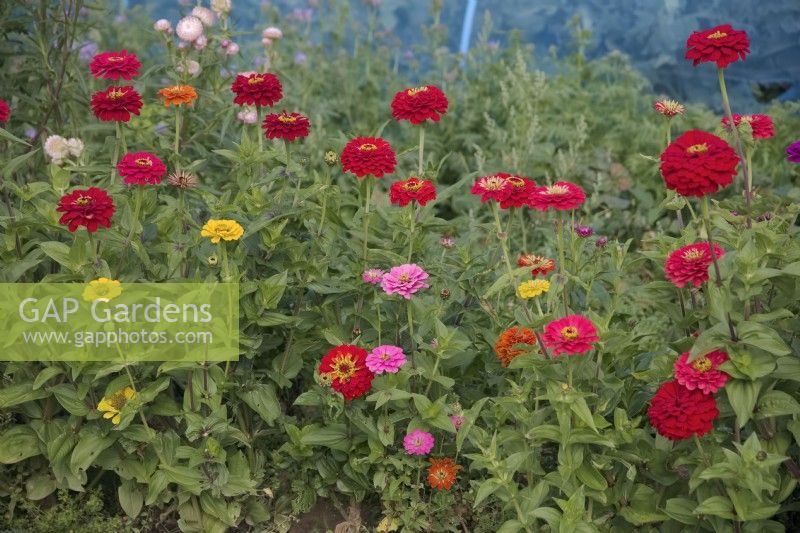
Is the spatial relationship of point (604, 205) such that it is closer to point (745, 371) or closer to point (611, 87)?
point (611, 87)

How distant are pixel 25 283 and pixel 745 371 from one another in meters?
1.93

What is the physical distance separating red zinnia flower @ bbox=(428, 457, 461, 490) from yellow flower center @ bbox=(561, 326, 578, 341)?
66cm

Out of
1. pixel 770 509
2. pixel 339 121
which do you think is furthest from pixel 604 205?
pixel 770 509

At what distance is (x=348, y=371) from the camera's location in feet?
8.16

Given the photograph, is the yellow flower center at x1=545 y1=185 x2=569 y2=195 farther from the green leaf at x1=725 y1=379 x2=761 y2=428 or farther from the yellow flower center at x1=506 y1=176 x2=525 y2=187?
the green leaf at x1=725 y1=379 x2=761 y2=428

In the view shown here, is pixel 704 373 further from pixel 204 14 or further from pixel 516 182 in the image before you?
pixel 204 14

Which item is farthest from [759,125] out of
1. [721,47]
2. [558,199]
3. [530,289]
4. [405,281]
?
[405,281]

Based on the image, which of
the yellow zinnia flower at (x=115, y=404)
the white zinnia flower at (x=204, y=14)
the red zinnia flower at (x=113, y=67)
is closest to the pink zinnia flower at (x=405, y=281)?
the yellow zinnia flower at (x=115, y=404)

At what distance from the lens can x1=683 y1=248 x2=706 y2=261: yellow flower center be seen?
2197 millimetres

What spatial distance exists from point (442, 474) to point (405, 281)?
56 cm

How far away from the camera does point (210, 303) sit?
8.36 ft

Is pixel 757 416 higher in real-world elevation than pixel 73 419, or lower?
higher

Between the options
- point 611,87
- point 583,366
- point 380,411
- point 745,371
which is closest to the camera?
point 745,371

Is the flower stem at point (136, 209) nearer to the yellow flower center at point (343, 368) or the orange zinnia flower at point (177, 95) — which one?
the orange zinnia flower at point (177, 95)
